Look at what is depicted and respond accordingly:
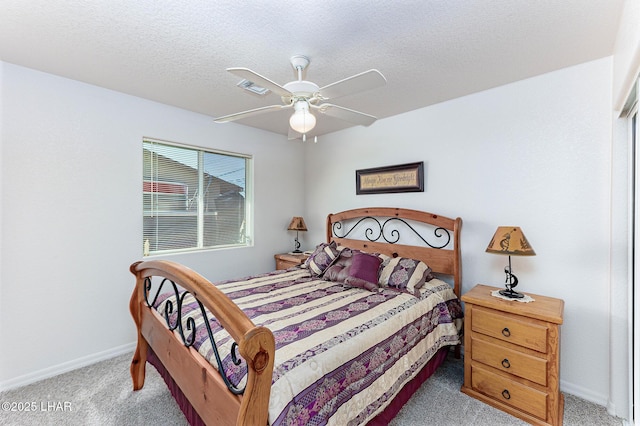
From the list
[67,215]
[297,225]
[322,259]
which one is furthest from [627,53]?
[67,215]

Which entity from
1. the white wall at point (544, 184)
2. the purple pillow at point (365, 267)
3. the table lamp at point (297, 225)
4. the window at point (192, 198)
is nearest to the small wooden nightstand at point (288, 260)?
the table lamp at point (297, 225)

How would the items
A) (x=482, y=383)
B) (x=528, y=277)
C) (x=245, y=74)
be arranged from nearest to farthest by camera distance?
1. (x=245, y=74)
2. (x=482, y=383)
3. (x=528, y=277)

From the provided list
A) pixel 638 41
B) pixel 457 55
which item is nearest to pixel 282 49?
pixel 457 55

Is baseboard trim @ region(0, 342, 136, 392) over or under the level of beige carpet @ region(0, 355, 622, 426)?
over

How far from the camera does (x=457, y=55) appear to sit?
2.06m

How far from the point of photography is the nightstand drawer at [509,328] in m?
1.90

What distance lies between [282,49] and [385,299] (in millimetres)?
2058

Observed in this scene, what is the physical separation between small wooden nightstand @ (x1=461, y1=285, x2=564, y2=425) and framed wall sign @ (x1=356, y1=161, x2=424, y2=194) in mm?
1365

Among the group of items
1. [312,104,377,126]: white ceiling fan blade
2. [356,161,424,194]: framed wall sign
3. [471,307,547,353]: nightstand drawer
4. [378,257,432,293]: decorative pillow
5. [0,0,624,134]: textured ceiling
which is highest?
[0,0,624,134]: textured ceiling

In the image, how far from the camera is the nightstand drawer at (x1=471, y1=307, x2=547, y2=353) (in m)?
1.90

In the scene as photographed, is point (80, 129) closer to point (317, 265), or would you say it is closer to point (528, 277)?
point (317, 265)

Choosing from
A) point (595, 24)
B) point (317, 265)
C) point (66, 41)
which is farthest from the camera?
point (317, 265)

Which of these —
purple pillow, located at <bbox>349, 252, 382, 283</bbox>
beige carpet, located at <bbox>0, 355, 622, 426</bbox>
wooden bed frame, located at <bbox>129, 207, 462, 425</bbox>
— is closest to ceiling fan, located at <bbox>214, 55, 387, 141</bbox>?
wooden bed frame, located at <bbox>129, 207, 462, 425</bbox>

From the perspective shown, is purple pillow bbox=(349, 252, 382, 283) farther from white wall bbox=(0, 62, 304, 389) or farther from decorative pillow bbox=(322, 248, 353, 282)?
white wall bbox=(0, 62, 304, 389)
